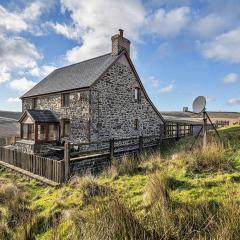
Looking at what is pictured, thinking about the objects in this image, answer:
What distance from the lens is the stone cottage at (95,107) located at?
18594 mm

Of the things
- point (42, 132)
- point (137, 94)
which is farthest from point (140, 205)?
point (137, 94)

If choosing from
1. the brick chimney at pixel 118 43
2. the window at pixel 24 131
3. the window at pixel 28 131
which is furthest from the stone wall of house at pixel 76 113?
the brick chimney at pixel 118 43

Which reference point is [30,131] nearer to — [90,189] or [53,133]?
[53,133]

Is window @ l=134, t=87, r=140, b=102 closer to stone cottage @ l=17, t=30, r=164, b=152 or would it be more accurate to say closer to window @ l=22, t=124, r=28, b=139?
stone cottage @ l=17, t=30, r=164, b=152

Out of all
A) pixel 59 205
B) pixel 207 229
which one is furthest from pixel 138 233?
pixel 59 205

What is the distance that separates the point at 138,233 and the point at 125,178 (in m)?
4.44

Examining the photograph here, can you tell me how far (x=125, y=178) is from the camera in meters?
8.92

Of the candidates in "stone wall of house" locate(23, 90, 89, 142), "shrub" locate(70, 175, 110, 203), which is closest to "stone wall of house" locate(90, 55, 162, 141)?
"stone wall of house" locate(23, 90, 89, 142)

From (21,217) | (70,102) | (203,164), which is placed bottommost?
(21,217)

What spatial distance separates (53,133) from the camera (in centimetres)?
2084

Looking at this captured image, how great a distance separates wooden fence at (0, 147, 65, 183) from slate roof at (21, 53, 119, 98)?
7235 mm

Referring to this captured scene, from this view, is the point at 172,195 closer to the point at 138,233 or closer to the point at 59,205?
the point at 138,233

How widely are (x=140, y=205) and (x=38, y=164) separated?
7474mm

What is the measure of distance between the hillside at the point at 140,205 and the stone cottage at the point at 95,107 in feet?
29.4
